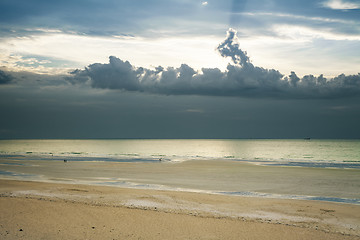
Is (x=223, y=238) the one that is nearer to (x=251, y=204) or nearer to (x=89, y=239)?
(x=89, y=239)

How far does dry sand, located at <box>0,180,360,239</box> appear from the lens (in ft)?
41.2

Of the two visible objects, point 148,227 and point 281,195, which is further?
point 281,195

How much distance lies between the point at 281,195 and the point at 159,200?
1049 centimetres

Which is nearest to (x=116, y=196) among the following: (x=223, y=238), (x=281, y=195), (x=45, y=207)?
(x=45, y=207)

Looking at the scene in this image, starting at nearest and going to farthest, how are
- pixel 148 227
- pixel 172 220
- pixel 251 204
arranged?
pixel 148 227
pixel 172 220
pixel 251 204

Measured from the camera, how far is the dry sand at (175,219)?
495 inches

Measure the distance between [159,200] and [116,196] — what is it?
3.37 metres

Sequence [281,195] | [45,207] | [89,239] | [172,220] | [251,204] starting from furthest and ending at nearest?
[281,195], [251,204], [45,207], [172,220], [89,239]

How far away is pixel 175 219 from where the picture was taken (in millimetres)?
14609

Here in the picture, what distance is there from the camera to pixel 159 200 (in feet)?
66.3

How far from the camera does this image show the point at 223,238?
12203 mm

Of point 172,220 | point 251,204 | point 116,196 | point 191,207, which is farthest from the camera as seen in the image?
point 116,196

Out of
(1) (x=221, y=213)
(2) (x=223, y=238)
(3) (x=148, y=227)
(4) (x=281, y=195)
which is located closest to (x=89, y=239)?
(3) (x=148, y=227)

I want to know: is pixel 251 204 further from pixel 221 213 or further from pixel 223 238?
pixel 223 238
